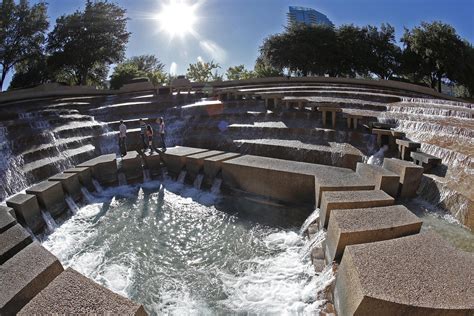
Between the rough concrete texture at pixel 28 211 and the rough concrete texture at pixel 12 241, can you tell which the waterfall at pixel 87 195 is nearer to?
the rough concrete texture at pixel 28 211

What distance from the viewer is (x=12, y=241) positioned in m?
4.62

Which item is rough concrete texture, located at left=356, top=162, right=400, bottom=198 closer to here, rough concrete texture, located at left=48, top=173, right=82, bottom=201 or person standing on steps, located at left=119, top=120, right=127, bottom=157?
rough concrete texture, located at left=48, top=173, right=82, bottom=201

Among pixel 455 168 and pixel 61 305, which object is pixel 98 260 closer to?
pixel 61 305

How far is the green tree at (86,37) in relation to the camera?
82.5 ft

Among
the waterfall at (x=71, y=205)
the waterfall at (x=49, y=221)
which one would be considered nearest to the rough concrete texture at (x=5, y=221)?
the waterfall at (x=49, y=221)

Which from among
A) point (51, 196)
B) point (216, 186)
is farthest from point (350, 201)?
point (51, 196)

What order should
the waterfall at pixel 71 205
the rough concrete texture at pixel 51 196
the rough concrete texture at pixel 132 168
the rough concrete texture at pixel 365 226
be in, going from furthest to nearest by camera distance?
1. the rough concrete texture at pixel 132 168
2. the waterfall at pixel 71 205
3. the rough concrete texture at pixel 51 196
4. the rough concrete texture at pixel 365 226

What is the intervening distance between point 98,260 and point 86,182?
383 centimetres

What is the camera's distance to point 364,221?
450cm

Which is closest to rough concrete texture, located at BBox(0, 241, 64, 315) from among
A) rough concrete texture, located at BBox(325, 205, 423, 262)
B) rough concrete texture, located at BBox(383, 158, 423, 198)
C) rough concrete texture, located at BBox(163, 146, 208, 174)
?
rough concrete texture, located at BBox(325, 205, 423, 262)

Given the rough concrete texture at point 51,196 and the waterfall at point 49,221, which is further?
the rough concrete texture at point 51,196

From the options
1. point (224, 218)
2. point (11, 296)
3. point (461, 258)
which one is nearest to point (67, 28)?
point (224, 218)

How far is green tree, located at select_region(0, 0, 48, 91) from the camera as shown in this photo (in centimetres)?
2111

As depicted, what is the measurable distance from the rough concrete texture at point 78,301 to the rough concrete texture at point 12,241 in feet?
5.71
